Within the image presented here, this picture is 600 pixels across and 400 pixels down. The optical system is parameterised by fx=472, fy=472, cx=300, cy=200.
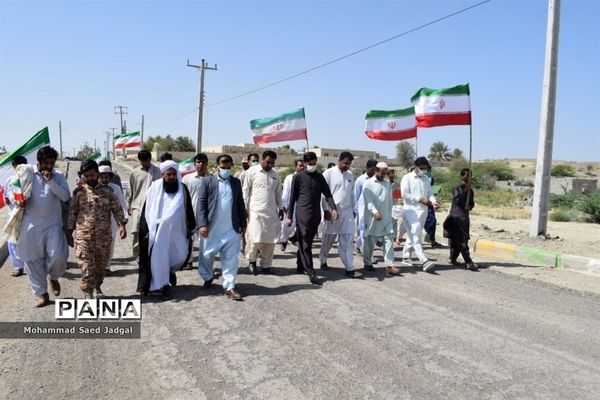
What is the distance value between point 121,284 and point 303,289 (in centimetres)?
229

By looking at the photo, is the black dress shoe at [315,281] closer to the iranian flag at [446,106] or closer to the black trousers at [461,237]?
the black trousers at [461,237]

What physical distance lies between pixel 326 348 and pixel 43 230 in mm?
3205

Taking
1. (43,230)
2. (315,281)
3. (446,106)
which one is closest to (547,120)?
(446,106)

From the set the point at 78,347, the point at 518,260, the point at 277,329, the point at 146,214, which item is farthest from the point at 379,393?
the point at 518,260

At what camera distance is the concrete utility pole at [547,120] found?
9.19m

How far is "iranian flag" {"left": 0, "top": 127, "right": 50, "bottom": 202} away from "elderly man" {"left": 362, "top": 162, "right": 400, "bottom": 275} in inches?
174

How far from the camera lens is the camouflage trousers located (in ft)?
15.8

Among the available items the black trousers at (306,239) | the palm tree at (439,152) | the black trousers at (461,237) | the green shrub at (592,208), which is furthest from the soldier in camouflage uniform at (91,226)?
the palm tree at (439,152)

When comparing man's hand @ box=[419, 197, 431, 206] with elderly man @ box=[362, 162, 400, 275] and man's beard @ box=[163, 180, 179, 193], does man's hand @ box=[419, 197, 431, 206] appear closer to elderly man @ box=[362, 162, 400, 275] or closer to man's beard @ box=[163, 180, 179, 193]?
elderly man @ box=[362, 162, 400, 275]

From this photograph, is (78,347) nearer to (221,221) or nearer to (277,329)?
(277,329)

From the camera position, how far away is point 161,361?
3.55 m

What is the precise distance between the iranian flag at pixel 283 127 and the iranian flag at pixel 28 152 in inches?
247

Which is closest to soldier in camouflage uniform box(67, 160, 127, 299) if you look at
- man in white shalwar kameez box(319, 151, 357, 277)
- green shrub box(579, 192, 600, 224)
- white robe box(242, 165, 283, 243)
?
white robe box(242, 165, 283, 243)

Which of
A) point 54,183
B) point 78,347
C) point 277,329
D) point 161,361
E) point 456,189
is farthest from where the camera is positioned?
point 456,189
